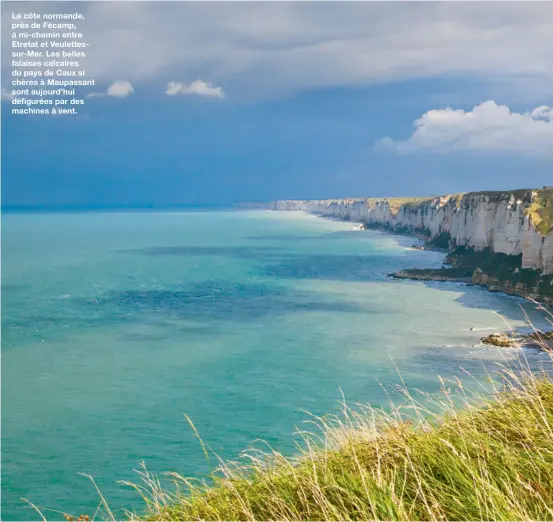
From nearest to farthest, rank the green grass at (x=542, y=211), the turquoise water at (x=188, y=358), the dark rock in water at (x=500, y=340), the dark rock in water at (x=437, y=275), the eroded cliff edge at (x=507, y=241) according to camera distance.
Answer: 1. the turquoise water at (x=188, y=358)
2. the dark rock in water at (x=500, y=340)
3. the eroded cliff edge at (x=507, y=241)
4. the green grass at (x=542, y=211)
5. the dark rock in water at (x=437, y=275)

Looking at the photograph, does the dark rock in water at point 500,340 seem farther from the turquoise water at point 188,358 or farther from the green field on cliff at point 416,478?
the green field on cliff at point 416,478

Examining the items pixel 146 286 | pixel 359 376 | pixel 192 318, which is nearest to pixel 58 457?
pixel 359 376

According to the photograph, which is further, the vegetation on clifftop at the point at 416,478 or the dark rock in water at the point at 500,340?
the dark rock in water at the point at 500,340

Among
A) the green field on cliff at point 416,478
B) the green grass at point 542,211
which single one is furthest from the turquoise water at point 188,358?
the green grass at point 542,211

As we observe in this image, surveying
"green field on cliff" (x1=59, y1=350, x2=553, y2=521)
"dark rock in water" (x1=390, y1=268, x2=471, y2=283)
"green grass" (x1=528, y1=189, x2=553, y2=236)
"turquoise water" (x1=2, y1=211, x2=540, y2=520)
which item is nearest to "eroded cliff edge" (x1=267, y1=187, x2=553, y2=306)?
"green grass" (x1=528, y1=189, x2=553, y2=236)

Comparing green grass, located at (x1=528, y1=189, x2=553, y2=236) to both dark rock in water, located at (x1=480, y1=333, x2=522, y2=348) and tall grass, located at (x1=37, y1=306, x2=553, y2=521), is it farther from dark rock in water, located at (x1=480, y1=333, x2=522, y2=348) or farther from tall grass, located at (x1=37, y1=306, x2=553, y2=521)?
tall grass, located at (x1=37, y1=306, x2=553, y2=521)

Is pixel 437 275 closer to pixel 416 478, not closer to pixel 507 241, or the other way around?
pixel 507 241

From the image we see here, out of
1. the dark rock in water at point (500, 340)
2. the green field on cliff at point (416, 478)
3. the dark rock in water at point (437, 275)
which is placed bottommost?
the dark rock in water at point (500, 340)

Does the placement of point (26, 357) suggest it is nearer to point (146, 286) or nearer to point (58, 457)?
point (58, 457)
